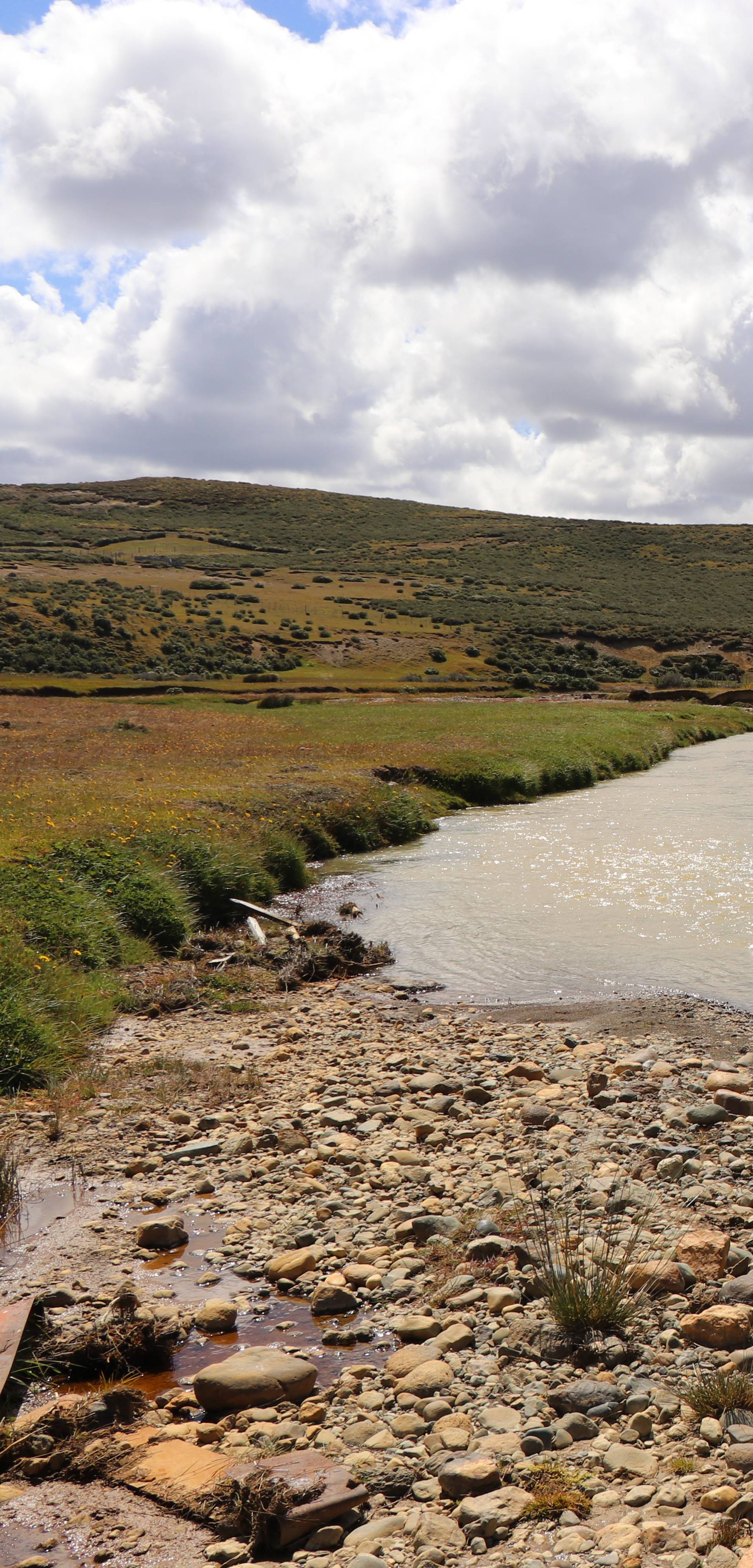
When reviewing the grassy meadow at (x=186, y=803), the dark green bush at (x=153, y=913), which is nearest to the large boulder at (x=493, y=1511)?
the grassy meadow at (x=186, y=803)

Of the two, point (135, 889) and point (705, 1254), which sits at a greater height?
point (705, 1254)

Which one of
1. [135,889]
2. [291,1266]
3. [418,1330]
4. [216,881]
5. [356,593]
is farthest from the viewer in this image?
[356,593]

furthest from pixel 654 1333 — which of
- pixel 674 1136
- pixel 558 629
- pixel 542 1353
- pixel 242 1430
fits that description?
pixel 558 629

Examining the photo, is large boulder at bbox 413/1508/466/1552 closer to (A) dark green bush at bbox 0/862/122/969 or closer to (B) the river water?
(B) the river water

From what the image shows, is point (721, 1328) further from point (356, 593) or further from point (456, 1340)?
point (356, 593)

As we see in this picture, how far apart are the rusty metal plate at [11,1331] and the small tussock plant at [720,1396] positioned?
323cm

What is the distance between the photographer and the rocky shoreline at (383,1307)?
14.8ft

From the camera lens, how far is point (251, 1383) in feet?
17.6

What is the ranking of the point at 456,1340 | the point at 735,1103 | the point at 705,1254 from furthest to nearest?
the point at 735,1103, the point at 705,1254, the point at 456,1340

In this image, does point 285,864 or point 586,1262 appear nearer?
point 586,1262

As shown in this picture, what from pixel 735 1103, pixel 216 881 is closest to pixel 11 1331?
pixel 735 1103

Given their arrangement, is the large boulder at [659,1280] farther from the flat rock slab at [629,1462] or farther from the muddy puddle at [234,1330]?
the muddy puddle at [234,1330]

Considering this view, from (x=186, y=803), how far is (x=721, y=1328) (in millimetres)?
17314

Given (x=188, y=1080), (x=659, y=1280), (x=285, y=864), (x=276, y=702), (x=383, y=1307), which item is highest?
(x=276, y=702)
